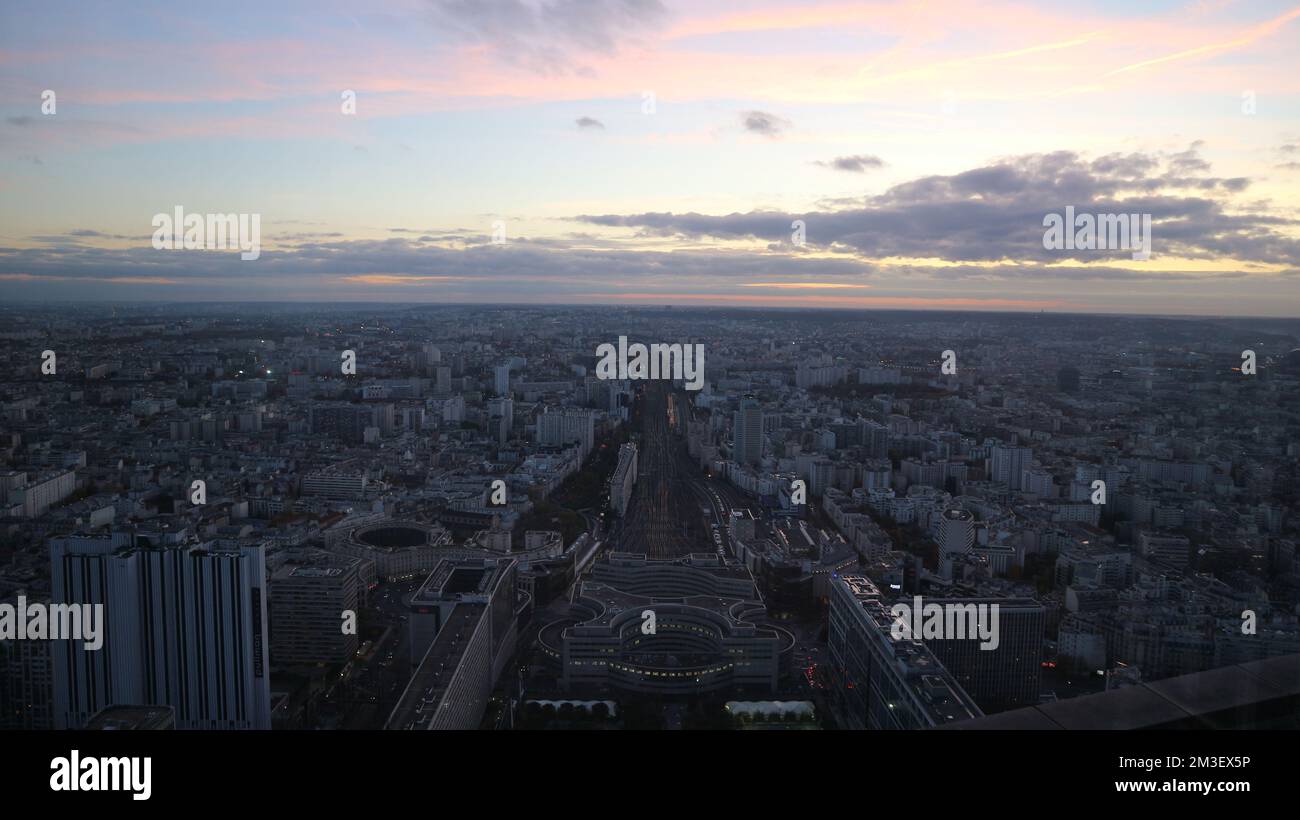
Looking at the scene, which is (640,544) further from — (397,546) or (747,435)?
(747,435)

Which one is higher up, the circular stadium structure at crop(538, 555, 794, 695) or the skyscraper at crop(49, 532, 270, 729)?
the skyscraper at crop(49, 532, 270, 729)

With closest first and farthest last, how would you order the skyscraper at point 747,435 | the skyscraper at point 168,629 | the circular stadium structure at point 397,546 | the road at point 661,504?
the skyscraper at point 168,629 → the circular stadium structure at point 397,546 → the road at point 661,504 → the skyscraper at point 747,435

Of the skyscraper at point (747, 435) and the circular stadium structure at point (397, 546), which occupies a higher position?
the skyscraper at point (747, 435)

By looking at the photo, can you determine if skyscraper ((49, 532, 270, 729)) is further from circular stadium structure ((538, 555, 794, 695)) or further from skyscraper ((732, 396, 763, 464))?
skyscraper ((732, 396, 763, 464))

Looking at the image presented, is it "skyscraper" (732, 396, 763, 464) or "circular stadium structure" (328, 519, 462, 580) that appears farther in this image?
"skyscraper" (732, 396, 763, 464)

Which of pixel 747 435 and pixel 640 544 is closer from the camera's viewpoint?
pixel 640 544

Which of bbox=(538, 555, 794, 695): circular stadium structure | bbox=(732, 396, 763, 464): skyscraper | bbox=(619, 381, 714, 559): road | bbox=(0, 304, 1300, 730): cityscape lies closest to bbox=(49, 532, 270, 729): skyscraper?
bbox=(0, 304, 1300, 730): cityscape

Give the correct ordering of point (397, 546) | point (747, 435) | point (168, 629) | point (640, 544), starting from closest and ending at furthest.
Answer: point (168, 629) → point (397, 546) → point (640, 544) → point (747, 435)

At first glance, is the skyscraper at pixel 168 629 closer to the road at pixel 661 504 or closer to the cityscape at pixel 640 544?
the cityscape at pixel 640 544

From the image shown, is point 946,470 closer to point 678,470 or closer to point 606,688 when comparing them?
point 678,470

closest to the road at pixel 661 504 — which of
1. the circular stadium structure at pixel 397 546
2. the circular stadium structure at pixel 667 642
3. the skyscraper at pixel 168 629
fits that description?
the circular stadium structure at pixel 667 642

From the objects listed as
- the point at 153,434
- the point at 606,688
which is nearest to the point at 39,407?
the point at 153,434

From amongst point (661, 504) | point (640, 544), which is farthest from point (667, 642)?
point (661, 504)
